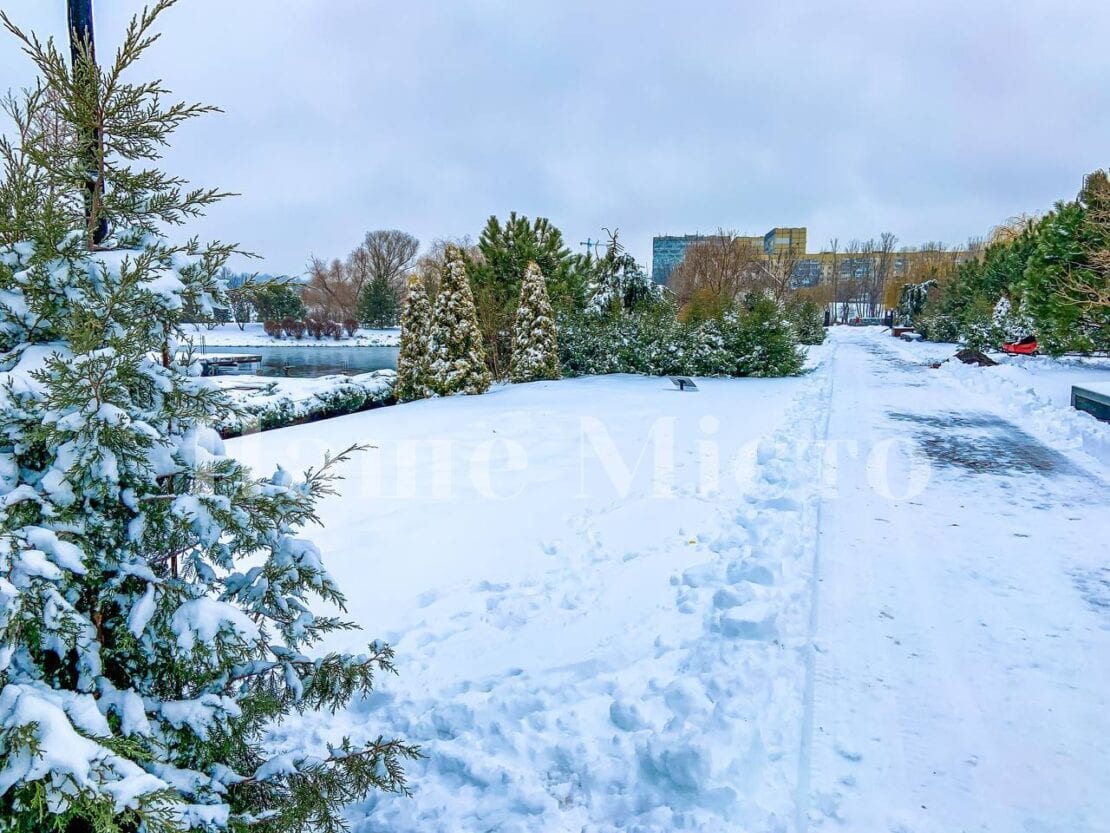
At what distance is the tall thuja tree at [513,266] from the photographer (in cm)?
1898

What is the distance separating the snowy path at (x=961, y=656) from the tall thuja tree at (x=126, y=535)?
197 cm

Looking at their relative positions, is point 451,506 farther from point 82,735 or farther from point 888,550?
point 82,735

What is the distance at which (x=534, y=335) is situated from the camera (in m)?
17.7

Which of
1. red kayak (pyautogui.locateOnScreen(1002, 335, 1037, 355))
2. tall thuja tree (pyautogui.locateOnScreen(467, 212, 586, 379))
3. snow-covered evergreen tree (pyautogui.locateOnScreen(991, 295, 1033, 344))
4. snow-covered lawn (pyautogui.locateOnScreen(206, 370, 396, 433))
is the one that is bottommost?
snow-covered lawn (pyautogui.locateOnScreen(206, 370, 396, 433))

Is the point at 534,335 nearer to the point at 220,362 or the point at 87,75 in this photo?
the point at 220,362

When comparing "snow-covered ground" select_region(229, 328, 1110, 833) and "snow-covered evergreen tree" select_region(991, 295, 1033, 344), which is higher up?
"snow-covered evergreen tree" select_region(991, 295, 1033, 344)

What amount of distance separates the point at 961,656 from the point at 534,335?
48.7 ft

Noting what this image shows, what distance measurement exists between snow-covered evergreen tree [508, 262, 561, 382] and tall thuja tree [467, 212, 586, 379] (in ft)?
3.28

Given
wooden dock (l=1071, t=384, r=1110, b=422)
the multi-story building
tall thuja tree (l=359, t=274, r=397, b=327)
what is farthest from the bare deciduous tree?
wooden dock (l=1071, t=384, r=1110, b=422)

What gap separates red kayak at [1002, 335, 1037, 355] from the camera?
22681 mm

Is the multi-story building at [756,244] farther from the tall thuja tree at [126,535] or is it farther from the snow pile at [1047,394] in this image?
the tall thuja tree at [126,535]

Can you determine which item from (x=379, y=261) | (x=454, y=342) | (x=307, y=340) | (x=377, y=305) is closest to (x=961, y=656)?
(x=454, y=342)

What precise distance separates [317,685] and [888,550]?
14.9ft

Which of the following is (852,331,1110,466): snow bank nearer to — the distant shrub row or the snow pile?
the snow pile
